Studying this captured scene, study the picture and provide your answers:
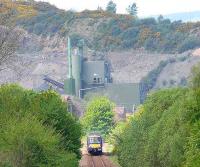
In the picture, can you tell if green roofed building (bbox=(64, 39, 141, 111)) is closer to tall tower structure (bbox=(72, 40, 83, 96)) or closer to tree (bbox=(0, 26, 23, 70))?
tall tower structure (bbox=(72, 40, 83, 96))

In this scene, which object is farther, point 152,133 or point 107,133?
point 107,133

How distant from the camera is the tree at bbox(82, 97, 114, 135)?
455 ft

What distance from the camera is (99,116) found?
141 meters

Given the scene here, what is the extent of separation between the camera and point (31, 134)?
46.2m

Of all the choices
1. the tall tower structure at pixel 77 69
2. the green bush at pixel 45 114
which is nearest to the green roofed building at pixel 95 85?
the tall tower structure at pixel 77 69

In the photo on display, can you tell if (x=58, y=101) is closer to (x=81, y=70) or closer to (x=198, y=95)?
(x=198, y=95)

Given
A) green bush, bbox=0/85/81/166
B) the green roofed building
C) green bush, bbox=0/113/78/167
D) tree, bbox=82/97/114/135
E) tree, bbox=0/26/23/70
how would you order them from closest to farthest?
green bush, bbox=0/113/78/167
tree, bbox=0/26/23/70
green bush, bbox=0/85/81/166
tree, bbox=82/97/114/135
the green roofed building

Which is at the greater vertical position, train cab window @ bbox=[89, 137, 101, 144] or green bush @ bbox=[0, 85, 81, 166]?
green bush @ bbox=[0, 85, 81, 166]

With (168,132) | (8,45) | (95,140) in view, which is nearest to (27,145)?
(8,45)

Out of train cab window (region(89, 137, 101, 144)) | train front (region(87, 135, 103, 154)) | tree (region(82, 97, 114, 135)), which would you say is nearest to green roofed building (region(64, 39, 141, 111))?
tree (region(82, 97, 114, 135))

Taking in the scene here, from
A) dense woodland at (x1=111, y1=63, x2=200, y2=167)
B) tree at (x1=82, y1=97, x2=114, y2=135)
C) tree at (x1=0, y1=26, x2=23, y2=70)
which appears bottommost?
tree at (x1=82, y1=97, x2=114, y2=135)

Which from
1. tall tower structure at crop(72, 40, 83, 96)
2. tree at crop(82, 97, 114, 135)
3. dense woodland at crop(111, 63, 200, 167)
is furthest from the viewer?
tall tower structure at crop(72, 40, 83, 96)

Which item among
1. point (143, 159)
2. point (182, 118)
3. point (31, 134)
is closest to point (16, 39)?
point (31, 134)

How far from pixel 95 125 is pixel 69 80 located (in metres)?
33.8
